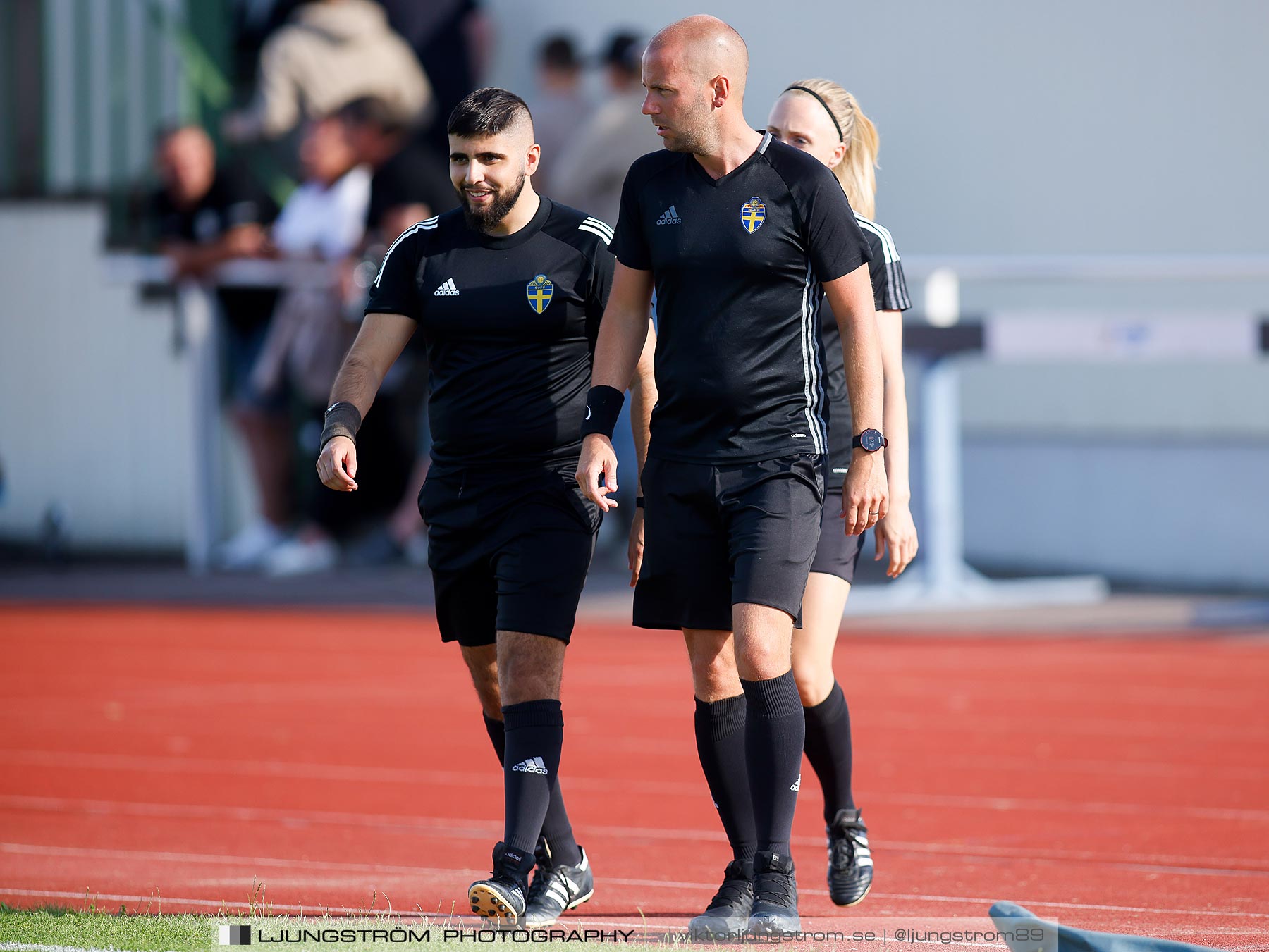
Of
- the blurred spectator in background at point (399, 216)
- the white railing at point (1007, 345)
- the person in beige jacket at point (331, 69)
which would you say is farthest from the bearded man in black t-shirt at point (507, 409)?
the person in beige jacket at point (331, 69)

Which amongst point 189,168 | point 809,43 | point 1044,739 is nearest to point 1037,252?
point 809,43

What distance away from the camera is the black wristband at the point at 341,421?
18.1ft

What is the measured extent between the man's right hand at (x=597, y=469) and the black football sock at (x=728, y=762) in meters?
0.63

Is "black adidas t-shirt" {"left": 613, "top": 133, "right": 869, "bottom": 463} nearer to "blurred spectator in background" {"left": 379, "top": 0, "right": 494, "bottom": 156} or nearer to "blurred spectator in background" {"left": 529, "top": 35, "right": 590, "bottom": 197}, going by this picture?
"blurred spectator in background" {"left": 529, "top": 35, "right": 590, "bottom": 197}

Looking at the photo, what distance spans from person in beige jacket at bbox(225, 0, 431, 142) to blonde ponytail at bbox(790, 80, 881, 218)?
11.2m

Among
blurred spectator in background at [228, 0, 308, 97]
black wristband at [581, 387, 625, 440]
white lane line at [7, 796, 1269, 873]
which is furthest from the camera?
blurred spectator in background at [228, 0, 308, 97]

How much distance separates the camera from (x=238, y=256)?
648 inches

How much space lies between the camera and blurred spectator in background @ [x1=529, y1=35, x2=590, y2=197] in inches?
625

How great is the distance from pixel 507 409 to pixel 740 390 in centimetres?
74

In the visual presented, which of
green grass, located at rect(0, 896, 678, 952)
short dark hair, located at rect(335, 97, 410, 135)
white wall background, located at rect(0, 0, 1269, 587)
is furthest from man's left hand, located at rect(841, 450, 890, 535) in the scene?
short dark hair, located at rect(335, 97, 410, 135)

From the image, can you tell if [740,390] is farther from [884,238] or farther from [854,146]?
[854,146]

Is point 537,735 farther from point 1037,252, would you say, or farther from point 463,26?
point 463,26

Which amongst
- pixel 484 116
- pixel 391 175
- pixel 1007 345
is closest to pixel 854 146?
pixel 484 116

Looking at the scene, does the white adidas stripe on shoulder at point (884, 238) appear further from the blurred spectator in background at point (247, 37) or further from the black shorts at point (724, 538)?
the blurred spectator in background at point (247, 37)
